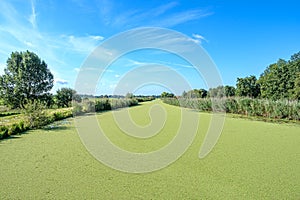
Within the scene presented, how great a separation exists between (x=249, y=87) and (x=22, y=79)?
36908 millimetres

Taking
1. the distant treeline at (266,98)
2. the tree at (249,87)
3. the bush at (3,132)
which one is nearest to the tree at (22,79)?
the bush at (3,132)

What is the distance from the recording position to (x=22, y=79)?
18234mm

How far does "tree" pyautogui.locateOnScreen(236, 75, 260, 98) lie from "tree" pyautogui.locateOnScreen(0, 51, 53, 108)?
3437 cm

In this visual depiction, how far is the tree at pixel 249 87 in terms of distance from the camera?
34.3 metres

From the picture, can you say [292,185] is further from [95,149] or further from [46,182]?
[95,149]

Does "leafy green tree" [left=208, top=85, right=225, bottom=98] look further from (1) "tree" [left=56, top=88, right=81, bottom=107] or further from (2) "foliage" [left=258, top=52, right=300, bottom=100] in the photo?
(1) "tree" [left=56, top=88, right=81, bottom=107]

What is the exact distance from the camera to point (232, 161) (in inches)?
121

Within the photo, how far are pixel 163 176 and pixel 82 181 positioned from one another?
3.64 feet

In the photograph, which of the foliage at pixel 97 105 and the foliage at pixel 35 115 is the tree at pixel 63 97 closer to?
the foliage at pixel 97 105

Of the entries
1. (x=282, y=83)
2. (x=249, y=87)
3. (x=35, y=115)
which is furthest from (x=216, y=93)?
(x=35, y=115)

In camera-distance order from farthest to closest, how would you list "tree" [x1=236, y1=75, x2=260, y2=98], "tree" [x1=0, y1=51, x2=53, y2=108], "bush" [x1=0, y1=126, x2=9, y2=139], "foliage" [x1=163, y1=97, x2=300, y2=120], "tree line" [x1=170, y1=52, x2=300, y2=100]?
"tree" [x1=236, y1=75, x2=260, y2=98]
"tree line" [x1=170, y1=52, x2=300, y2=100]
"tree" [x1=0, y1=51, x2=53, y2=108]
"foliage" [x1=163, y1=97, x2=300, y2=120]
"bush" [x1=0, y1=126, x2=9, y2=139]

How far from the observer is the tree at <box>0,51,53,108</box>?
1781cm

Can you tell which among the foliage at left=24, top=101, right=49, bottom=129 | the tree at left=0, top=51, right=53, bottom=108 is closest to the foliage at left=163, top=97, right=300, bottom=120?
the foliage at left=24, top=101, right=49, bottom=129

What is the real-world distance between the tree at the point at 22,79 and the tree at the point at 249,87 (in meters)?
34.4
